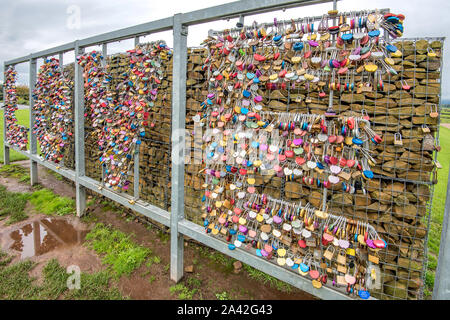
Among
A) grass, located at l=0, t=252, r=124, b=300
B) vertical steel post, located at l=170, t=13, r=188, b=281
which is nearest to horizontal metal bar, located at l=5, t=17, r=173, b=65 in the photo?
vertical steel post, located at l=170, t=13, r=188, b=281

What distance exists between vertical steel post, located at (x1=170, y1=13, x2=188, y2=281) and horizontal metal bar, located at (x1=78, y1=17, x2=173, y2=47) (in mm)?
173

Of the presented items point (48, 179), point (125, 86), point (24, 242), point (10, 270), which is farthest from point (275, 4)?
point (48, 179)

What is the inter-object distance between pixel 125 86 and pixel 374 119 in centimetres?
276

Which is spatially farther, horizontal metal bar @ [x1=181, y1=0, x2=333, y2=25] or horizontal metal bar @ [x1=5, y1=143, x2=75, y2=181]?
horizontal metal bar @ [x1=5, y1=143, x2=75, y2=181]

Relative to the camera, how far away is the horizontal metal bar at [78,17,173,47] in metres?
2.50

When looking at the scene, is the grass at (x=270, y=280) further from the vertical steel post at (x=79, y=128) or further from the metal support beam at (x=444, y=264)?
the vertical steel post at (x=79, y=128)

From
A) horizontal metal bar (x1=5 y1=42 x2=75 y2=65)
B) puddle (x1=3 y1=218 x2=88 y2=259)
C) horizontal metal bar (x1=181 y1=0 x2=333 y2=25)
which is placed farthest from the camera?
horizontal metal bar (x1=5 y1=42 x2=75 y2=65)

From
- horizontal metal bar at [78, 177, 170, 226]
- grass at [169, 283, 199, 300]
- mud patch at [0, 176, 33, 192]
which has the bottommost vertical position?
grass at [169, 283, 199, 300]

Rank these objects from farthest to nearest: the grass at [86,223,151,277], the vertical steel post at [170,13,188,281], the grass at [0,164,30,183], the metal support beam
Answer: the grass at [0,164,30,183], the grass at [86,223,151,277], the vertical steel post at [170,13,188,281], the metal support beam

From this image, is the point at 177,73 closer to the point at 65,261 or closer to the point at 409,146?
the point at 409,146

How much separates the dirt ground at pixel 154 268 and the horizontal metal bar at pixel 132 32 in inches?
102

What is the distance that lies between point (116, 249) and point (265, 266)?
2.10 m

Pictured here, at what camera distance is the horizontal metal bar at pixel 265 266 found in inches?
70.9

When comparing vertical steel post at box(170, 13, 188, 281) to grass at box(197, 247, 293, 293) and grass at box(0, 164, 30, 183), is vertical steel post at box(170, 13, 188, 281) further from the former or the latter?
grass at box(0, 164, 30, 183)
